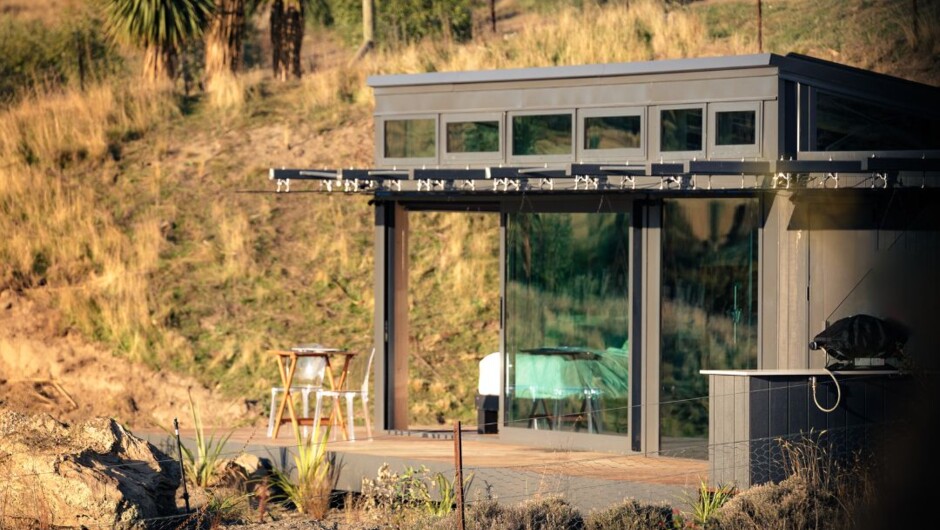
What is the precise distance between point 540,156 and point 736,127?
195 centimetres

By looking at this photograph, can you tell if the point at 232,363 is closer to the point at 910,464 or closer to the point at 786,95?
the point at 786,95

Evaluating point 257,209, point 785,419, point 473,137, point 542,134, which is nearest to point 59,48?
point 257,209

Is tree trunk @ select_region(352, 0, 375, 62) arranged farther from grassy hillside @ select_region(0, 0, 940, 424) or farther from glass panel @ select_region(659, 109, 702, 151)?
glass panel @ select_region(659, 109, 702, 151)

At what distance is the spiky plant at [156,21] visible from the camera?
26.4 meters

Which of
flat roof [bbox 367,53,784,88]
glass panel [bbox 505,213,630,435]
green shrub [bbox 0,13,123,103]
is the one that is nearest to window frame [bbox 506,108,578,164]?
flat roof [bbox 367,53,784,88]

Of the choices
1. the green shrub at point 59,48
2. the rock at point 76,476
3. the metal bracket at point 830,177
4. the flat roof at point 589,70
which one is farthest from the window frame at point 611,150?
the green shrub at point 59,48

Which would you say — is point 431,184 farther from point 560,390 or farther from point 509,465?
point 509,465

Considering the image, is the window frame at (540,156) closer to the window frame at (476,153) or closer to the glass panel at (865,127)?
the window frame at (476,153)

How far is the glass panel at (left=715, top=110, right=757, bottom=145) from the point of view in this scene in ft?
43.4

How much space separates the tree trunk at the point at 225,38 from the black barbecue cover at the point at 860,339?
17644mm

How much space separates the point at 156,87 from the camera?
26438 mm

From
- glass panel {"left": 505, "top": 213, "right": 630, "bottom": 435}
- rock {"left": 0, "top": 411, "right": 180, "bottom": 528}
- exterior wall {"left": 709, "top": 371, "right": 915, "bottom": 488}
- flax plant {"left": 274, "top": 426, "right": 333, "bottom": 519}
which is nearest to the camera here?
rock {"left": 0, "top": 411, "right": 180, "bottom": 528}

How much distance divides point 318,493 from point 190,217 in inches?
445

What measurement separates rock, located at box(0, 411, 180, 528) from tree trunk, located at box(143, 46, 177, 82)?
16.8 meters
